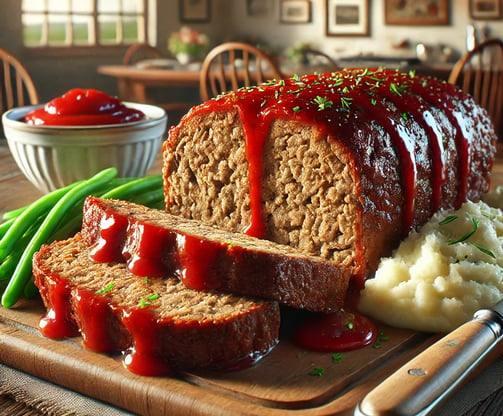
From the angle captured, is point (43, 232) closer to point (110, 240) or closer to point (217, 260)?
point (110, 240)

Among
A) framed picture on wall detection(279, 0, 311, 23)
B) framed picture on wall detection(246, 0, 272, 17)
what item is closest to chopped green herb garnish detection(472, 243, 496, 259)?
framed picture on wall detection(279, 0, 311, 23)

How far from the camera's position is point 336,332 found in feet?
7.52

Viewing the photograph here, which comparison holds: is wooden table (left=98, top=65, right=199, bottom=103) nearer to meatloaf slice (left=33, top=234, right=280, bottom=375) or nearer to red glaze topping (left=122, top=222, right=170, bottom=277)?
red glaze topping (left=122, top=222, right=170, bottom=277)

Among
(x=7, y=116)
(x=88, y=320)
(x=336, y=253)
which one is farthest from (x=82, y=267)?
(x=7, y=116)

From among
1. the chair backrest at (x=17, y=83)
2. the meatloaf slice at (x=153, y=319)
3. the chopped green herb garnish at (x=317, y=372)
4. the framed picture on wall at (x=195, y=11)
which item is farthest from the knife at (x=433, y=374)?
the framed picture on wall at (x=195, y=11)

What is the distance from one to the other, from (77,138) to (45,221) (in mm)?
801

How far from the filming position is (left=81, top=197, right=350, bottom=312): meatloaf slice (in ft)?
7.54

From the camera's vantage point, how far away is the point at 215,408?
6.23 ft

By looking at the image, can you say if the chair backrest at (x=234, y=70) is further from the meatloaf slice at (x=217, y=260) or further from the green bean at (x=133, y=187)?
the meatloaf slice at (x=217, y=260)

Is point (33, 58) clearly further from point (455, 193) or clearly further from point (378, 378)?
point (378, 378)

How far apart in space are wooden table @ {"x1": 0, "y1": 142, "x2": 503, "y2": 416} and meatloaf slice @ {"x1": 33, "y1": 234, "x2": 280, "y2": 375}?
0.15 feet

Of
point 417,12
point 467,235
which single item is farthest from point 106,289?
point 417,12

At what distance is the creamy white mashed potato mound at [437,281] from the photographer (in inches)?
93.0

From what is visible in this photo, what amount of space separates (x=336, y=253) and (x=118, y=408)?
96cm
